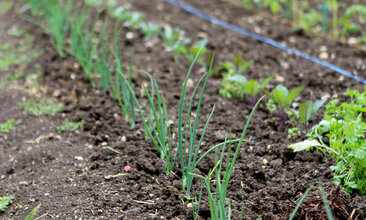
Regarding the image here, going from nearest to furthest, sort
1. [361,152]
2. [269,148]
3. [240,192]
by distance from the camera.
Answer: [361,152] < [240,192] < [269,148]

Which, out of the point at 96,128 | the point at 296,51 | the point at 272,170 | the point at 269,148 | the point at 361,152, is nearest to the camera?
the point at 361,152

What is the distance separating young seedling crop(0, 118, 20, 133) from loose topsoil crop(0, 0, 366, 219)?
0.04 meters

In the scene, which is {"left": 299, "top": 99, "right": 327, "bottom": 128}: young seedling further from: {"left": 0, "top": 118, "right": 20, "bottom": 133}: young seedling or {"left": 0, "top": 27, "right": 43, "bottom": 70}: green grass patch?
{"left": 0, "top": 27, "right": 43, "bottom": 70}: green grass patch

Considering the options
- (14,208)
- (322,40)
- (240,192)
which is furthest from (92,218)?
(322,40)

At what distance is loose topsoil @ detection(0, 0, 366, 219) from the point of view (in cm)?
177

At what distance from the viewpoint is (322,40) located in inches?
135

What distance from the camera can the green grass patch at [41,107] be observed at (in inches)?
101

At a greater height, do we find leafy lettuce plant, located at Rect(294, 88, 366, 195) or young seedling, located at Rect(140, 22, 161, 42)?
young seedling, located at Rect(140, 22, 161, 42)

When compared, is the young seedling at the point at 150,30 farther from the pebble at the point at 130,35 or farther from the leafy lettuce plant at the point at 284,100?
the leafy lettuce plant at the point at 284,100

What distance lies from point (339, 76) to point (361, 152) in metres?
1.28

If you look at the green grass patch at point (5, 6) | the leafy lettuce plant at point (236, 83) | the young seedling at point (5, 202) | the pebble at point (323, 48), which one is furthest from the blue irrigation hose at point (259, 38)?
the young seedling at point (5, 202)

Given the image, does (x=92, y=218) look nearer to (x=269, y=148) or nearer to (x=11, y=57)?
(x=269, y=148)

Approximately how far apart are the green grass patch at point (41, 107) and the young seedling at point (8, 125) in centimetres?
12

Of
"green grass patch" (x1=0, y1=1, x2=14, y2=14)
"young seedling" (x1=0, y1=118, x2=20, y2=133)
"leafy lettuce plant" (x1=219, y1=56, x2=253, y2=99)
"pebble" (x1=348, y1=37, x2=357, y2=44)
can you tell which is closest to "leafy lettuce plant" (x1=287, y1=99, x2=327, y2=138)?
"leafy lettuce plant" (x1=219, y1=56, x2=253, y2=99)
